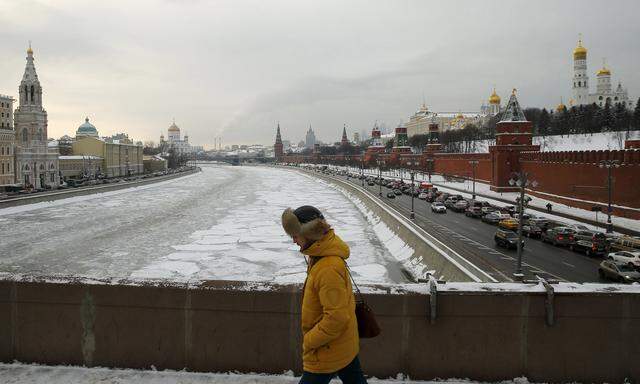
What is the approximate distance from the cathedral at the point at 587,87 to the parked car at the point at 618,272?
319 feet

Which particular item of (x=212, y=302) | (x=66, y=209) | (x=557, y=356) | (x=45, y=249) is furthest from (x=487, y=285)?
(x=66, y=209)

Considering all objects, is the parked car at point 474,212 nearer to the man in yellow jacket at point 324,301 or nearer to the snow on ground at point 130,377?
the snow on ground at point 130,377

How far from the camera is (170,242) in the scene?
2694 centimetres

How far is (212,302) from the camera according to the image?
4984 millimetres

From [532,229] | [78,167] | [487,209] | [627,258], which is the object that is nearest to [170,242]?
[532,229]

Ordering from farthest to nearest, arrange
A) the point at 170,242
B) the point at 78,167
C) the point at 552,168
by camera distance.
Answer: the point at 78,167, the point at 552,168, the point at 170,242

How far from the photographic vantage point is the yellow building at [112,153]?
9544 centimetres

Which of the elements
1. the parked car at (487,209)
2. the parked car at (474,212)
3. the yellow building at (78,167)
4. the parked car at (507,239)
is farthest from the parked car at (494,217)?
the yellow building at (78,167)

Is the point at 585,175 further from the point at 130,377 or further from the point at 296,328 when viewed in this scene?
the point at 130,377

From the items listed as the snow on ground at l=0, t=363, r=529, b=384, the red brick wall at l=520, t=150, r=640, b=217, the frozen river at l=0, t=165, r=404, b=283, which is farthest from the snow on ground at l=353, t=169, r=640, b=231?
the snow on ground at l=0, t=363, r=529, b=384

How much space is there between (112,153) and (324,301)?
105 meters

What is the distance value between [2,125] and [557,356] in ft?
239

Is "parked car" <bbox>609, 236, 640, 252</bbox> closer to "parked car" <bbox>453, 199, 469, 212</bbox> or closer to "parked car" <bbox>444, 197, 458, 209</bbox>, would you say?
"parked car" <bbox>453, 199, 469, 212</bbox>

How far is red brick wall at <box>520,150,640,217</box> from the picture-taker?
30.2 m
